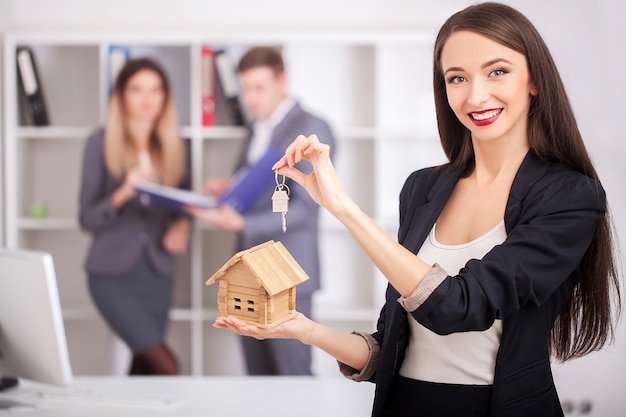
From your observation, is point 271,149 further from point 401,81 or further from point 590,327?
point 590,327

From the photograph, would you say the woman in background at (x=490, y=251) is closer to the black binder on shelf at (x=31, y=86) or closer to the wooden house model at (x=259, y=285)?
the wooden house model at (x=259, y=285)

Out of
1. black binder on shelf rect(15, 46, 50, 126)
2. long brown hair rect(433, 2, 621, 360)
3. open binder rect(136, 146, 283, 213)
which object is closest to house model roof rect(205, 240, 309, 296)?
long brown hair rect(433, 2, 621, 360)

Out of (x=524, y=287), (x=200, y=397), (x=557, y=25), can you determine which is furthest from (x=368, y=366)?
(x=557, y=25)

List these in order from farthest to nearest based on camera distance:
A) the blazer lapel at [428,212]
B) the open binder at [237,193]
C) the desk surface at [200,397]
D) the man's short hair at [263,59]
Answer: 1. the man's short hair at [263,59]
2. the open binder at [237,193]
3. the desk surface at [200,397]
4. the blazer lapel at [428,212]

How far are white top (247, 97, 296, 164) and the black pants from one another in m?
2.46

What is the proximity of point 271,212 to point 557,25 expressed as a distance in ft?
6.12

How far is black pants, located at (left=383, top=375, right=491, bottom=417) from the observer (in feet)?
4.63

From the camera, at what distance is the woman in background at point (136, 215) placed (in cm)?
388

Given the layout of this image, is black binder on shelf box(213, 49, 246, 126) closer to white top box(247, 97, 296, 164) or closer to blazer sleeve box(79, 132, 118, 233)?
white top box(247, 97, 296, 164)

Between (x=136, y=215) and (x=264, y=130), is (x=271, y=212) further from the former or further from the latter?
(x=136, y=215)

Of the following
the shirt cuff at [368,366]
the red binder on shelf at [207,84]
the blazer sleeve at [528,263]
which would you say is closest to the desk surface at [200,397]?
the shirt cuff at [368,366]

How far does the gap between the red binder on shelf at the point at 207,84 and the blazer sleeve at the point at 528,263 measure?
2755 mm

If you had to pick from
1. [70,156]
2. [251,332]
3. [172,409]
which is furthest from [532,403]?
[70,156]

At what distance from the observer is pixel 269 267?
1.48m
